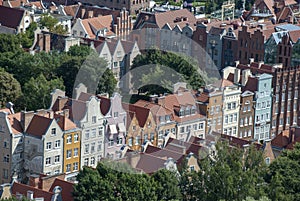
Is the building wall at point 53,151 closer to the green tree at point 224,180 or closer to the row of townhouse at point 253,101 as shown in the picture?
the green tree at point 224,180

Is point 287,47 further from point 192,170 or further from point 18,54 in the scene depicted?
point 192,170

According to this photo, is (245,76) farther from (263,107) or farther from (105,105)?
(105,105)

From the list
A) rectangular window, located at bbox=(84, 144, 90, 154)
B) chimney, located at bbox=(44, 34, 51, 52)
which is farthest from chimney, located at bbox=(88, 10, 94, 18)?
rectangular window, located at bbox=(84, 144, 90, 154)

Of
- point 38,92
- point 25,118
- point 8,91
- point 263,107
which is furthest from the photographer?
point 263,107

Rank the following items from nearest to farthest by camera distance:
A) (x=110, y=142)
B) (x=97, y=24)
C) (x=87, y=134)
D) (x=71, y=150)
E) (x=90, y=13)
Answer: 1. (x=71, y=150)
2. (x=87, y=134)
3. (x=110, y=142)
4. (x=97, y=24)
5. (x=90, y=13)

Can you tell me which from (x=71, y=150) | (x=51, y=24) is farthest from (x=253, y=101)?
(x=51, y=24)

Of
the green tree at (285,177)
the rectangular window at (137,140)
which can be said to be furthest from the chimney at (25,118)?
the green tree at (285,177)
